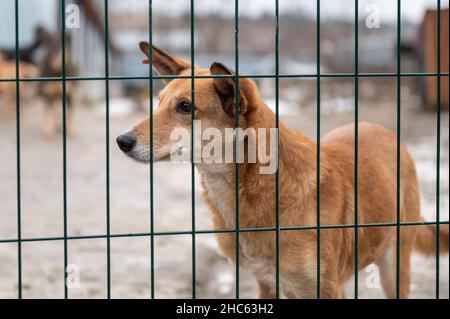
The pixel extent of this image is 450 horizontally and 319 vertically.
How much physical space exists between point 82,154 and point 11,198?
3421 mm

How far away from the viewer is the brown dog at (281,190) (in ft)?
9.56

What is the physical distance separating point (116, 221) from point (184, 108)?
12.9ft

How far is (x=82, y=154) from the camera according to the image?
11.1 m

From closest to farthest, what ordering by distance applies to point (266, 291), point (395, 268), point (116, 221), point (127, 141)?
point (127, 141)
point (266, 291)
point (395, 268)
point (116, 221)

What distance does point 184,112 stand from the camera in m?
2.95

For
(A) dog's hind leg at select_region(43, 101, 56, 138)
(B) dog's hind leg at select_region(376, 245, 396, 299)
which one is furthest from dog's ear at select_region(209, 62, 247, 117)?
(A) dog's hind leg at select_region(43, 101, 56, 138)

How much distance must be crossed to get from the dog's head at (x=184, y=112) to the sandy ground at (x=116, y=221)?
46.5 inches

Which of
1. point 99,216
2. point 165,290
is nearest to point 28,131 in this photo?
point 99,216

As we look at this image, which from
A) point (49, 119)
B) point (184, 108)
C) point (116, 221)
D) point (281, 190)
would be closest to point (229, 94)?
point (184, 108)

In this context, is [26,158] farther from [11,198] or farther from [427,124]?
[427,124]

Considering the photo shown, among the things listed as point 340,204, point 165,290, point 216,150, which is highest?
point 216,150

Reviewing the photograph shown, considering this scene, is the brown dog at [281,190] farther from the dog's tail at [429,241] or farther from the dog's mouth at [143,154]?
the dog's tail at [429,241]

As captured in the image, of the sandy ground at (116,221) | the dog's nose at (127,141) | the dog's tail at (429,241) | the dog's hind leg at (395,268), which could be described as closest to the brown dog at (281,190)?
the dog's nose at (127,141)

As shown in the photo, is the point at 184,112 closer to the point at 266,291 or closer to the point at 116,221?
the point at 266,291
